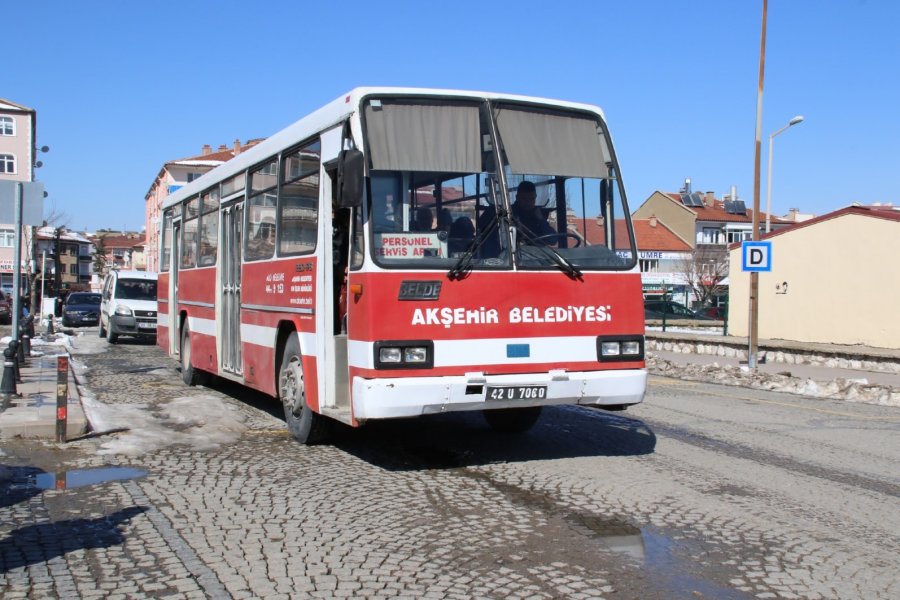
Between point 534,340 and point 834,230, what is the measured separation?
831 inches

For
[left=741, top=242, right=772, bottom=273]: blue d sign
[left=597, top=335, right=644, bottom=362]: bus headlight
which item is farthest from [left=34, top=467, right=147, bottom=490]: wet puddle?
[left=741, top=242, right=772, bottom=273]: blue d sign

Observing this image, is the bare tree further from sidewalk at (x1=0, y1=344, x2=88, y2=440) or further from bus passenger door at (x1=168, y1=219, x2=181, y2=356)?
sidewalk at (x1=0, y1=344, x2=88, y2=440)

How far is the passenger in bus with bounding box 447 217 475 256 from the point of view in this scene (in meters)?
7.58

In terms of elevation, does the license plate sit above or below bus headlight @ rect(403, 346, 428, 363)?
below

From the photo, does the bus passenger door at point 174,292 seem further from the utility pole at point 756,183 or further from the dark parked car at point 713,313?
the dark parked car at point 713,313

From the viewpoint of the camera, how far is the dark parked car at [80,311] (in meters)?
41.7

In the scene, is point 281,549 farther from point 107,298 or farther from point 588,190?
point 107,298

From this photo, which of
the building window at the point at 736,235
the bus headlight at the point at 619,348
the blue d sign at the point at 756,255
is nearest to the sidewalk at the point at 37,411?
the bus headlight at the point at 619,348

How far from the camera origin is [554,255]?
25.8 ft

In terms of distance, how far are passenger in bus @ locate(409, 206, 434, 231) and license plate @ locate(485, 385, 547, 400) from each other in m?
1.38

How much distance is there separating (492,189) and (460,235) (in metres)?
0.48

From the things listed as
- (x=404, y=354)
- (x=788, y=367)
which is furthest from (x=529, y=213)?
(x=788, y=367)

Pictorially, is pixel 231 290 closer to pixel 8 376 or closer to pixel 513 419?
pixel 8 376

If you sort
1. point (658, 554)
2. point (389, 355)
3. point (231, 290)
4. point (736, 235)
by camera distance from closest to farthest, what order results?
point (658, 554), point (389, 355), point (231, 290), point (736, 235)
